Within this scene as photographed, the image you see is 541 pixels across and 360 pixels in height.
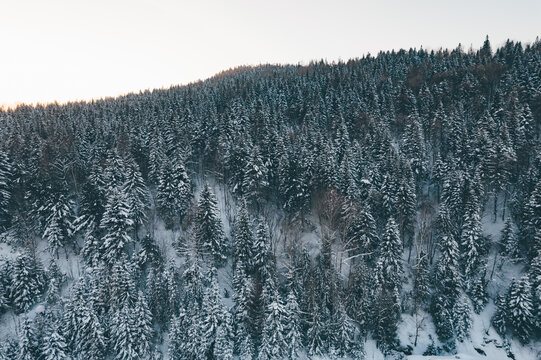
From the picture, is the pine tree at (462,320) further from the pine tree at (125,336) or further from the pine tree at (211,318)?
the pine tree at (125,336)

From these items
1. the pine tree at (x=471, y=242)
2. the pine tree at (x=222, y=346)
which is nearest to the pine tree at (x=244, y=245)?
the pine tree at (x=222, y=346)

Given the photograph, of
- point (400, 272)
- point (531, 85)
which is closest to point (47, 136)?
point (400, 272)

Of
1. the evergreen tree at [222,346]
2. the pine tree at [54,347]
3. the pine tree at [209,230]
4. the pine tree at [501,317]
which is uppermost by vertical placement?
the pine tree at [209,230]

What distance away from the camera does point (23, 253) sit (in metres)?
49.9

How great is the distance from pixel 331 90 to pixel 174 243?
69.0 metres

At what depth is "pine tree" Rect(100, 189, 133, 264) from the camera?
5094 centimetres

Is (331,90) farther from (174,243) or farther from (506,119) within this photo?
(174,243)

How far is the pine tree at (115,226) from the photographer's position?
5094 cm

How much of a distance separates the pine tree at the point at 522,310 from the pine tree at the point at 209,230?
1608 inches

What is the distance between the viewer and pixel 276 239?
5894cm

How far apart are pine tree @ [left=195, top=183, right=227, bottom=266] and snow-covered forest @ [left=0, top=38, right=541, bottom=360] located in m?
0.22

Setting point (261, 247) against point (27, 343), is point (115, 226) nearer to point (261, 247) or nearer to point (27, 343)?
point (27, 343)

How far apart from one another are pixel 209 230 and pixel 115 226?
558 inches

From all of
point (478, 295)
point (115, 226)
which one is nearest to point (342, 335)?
point (478, 295)
